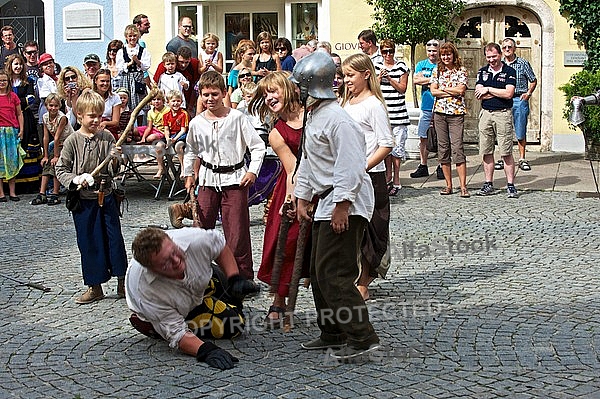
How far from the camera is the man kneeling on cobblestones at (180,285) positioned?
617 cm

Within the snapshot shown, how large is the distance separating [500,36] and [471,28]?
501 mm

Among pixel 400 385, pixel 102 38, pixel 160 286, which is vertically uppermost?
pixel 102 38

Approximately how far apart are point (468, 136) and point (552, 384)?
12.1 metres

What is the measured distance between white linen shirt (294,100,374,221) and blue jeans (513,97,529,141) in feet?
29.7

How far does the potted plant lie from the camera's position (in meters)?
13.0

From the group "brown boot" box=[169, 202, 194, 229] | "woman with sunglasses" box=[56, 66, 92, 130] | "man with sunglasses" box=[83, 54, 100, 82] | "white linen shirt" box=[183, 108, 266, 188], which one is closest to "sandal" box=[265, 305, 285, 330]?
"brown boot" box=[169, 202, 194, 229]

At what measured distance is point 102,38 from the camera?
1803cm

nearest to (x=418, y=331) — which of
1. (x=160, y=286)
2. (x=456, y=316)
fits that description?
(x=456, y=316)

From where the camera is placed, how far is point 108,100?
1309 centimetres

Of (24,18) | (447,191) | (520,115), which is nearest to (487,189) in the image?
(447,191)

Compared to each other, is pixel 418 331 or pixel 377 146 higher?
pixel 377 146

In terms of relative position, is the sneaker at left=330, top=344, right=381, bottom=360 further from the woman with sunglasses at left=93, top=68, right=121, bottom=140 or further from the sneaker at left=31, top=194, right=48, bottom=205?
A: the sneaker at left=31, top=194, right=48, bottom=205

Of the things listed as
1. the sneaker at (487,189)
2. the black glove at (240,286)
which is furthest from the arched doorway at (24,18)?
the black glove at (240,286)

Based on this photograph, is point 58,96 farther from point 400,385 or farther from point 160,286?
point 400,385
